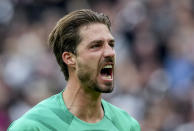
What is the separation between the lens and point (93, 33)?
505cm

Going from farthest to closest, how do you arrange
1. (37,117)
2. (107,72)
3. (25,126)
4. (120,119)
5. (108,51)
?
(120,119) < (107,72) < (108,51) < (37,117) < (25,126)

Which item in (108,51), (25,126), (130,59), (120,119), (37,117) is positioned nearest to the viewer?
(25,126)

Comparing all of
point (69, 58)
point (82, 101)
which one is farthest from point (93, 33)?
point (82, 101)

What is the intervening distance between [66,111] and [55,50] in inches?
23.3

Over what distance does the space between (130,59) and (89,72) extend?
16.6 feet

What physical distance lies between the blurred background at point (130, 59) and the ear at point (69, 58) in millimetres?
3971

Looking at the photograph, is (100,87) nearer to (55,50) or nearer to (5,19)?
(55,50)

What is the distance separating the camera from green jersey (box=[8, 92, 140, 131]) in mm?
4809

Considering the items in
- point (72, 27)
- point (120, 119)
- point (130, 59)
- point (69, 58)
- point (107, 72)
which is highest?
point (72, 27)

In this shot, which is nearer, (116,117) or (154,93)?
(116,117)

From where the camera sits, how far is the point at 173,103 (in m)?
9.22

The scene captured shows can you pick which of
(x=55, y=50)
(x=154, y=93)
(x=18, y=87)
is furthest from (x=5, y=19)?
(x=55, y=50)

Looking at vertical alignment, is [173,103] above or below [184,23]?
below

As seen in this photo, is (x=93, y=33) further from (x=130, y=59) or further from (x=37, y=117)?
(x=130, y=59)
